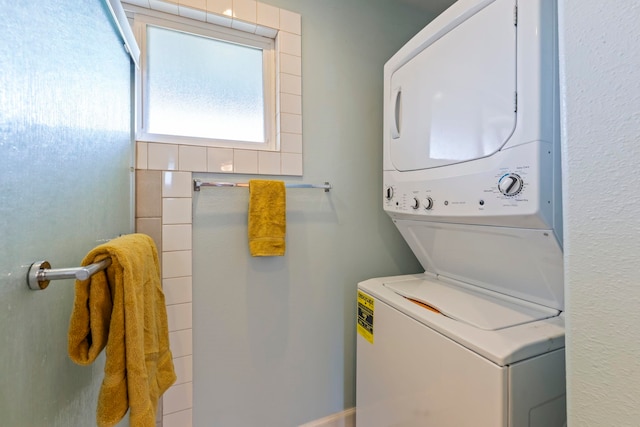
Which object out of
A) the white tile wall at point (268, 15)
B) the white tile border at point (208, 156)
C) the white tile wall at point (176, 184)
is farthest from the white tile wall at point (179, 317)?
the white tile wall at point (268, 15)

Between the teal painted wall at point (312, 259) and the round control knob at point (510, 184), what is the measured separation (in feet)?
2.54

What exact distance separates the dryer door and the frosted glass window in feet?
2.36

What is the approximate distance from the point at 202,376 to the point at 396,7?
2124mm

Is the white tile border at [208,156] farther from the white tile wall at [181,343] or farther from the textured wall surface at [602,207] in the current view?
the textured wall surface at [602,207]

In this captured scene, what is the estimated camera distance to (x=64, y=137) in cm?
57

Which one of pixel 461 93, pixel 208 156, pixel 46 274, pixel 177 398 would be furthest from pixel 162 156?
pixel 461 93

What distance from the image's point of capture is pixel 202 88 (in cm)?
132

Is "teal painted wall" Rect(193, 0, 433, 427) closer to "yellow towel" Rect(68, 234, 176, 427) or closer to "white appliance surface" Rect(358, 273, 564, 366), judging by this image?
"white appliance surface" Rect(358, 273, 564, 366)

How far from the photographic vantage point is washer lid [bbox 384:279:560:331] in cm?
81

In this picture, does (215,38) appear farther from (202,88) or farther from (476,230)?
(476,230)

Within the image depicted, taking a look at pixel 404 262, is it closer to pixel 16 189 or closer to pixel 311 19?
pixel 311 19

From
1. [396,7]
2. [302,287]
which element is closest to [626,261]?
[302,287]

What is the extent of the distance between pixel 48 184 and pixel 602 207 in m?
0.90

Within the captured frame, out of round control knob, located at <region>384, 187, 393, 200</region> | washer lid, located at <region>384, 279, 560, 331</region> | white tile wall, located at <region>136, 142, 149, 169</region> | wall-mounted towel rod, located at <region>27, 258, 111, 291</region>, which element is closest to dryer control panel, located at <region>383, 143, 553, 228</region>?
round control knob, located at <region>384, 187, 393, 200</region>
